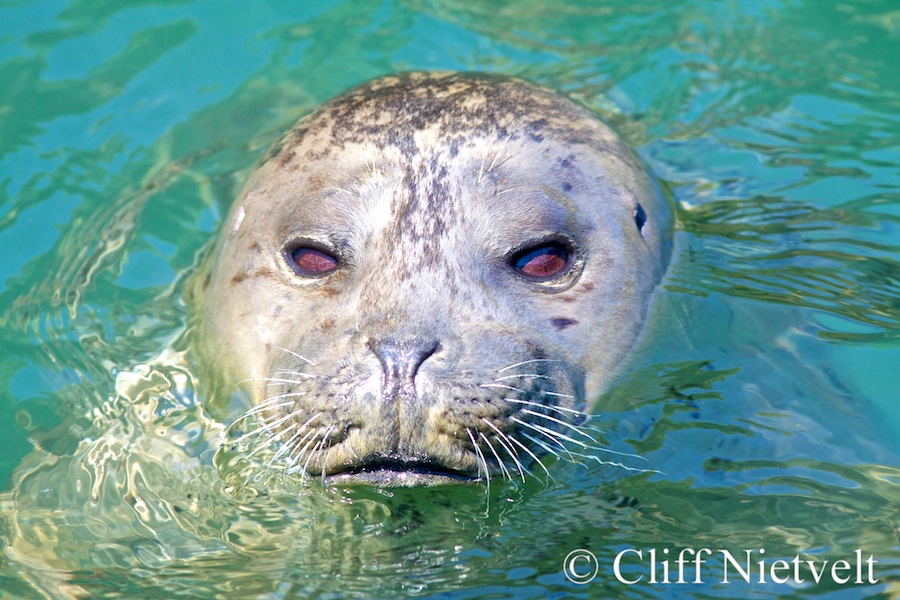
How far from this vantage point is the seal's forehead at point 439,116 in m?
3.99

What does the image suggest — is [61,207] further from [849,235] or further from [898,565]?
[898,565]

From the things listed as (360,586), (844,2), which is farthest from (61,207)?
(844,2)

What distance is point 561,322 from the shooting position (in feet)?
12.2

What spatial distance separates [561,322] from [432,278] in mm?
483

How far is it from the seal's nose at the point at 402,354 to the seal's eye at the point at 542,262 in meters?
0.58

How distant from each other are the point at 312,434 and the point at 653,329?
1.40m

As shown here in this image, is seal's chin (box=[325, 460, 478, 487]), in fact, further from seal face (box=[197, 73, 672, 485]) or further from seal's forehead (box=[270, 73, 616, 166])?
seal's forehead (box=[270, 73, 616, 166])

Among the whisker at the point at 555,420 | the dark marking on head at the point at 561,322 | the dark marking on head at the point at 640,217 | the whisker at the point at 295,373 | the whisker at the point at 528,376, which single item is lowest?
the whisker at the point at 295,373

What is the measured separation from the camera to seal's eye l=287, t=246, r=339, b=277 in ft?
12.4

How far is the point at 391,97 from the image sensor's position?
4.21 metres

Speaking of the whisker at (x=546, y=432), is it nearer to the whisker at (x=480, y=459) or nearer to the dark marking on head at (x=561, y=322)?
the whisker at (x=480, y=459)

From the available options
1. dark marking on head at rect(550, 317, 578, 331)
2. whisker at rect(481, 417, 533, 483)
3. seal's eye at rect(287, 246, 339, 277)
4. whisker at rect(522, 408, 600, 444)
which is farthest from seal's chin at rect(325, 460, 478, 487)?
seal's eye at rect(287, 246, 339, 277)

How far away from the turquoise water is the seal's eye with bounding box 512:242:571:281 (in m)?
Answer: 0.47

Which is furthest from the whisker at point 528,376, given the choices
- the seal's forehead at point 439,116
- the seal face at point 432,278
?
the seal's forehead at point 439,116
